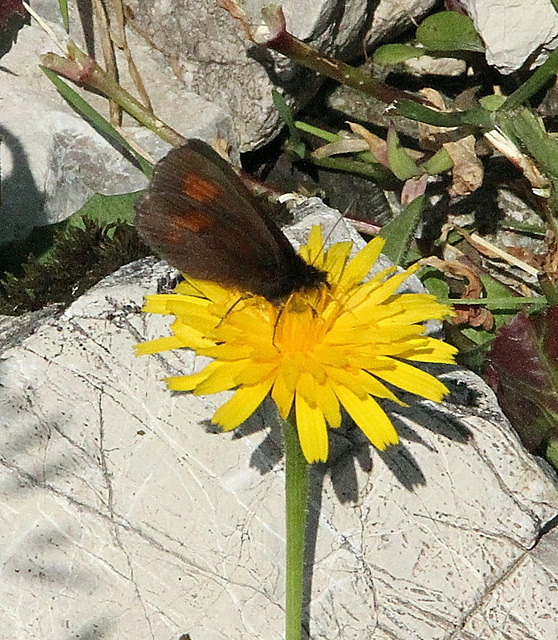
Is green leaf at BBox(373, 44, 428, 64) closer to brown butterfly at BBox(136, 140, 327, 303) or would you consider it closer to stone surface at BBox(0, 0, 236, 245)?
stone surface at BBox(0, 0, 236, 245)

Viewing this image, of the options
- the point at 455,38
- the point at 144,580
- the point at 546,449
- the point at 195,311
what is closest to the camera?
the point at 195,311

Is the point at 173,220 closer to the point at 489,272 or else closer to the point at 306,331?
the point at 306,331

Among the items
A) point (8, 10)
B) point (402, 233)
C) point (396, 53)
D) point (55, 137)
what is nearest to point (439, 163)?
point (402, 233)

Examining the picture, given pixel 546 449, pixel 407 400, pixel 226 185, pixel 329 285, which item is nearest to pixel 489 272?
pixel 546 449

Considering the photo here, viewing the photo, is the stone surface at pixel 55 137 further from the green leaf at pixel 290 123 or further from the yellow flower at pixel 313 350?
the yellow flower at pixel 313 350

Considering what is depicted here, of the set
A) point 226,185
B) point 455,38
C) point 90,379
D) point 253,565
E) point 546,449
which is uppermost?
point 455,38

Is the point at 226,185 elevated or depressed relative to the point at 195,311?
elevated
